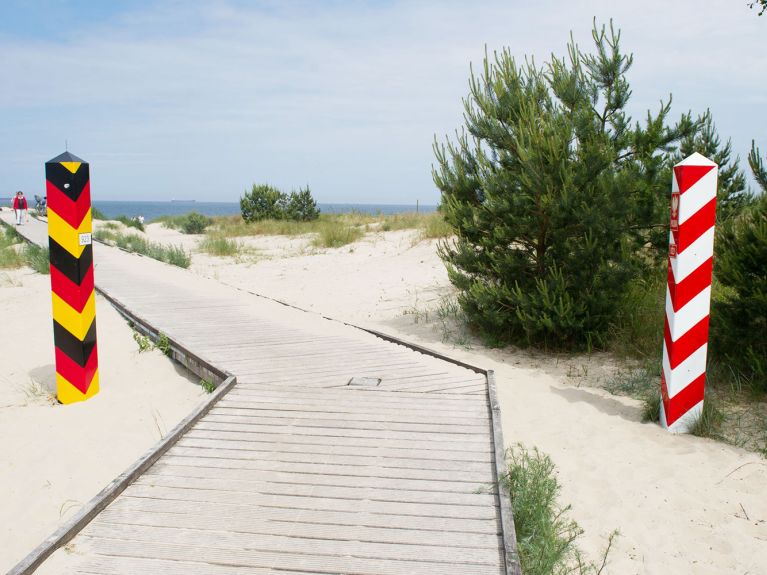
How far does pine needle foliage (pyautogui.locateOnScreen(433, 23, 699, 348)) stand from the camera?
668cm

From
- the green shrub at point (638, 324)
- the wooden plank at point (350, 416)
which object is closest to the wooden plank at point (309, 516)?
the wooden plank at point (350, 416)

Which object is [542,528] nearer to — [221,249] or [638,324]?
[638,324]

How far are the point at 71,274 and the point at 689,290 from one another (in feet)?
16.4

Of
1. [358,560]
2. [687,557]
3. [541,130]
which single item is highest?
[541,130]

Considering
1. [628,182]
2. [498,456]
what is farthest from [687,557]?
[628,182]

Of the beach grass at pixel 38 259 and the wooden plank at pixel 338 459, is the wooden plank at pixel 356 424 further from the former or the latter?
the beach grass at pixel 38 259

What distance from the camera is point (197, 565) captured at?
8.66 feet

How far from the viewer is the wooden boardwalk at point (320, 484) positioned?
271 cm

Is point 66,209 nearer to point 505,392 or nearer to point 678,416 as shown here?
point 505,392

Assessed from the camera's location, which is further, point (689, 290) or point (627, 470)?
point (689, 290)

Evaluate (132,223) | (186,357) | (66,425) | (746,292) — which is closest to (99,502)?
(66,425)

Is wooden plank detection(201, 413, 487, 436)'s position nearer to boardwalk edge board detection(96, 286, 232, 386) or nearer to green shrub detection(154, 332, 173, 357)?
boardwalk edge board detection(96, 286, 232, 386)

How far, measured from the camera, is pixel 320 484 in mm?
3396

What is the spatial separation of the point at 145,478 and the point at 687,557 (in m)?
2.97
